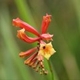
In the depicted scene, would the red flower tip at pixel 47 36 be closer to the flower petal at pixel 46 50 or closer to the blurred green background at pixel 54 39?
the flower petal at pixel 46 50

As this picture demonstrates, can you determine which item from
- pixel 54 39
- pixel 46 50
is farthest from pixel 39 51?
pixel 54 39

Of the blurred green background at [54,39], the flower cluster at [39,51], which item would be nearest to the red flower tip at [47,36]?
the flower cluster at [39,51]

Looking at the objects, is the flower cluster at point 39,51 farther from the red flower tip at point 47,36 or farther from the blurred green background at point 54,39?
the blurred green background at point 54,39

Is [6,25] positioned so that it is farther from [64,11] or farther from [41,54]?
[41,54]

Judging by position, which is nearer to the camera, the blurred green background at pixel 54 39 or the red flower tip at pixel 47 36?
the red flower tip at pixel 47 36

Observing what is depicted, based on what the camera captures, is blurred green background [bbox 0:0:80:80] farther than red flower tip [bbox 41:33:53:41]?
Yes

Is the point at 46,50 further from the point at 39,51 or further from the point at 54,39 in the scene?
the point at 54,39

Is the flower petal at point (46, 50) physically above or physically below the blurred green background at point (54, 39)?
below

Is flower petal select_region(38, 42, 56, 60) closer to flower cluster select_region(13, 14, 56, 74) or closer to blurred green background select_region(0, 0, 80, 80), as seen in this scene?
flower cluster select_region(13, 14, 56, 74)

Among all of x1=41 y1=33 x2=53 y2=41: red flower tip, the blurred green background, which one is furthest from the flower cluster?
the blurred green background

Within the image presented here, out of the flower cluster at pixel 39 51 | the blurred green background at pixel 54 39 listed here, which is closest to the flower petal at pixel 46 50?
the flower cluster at pixel 39 51
